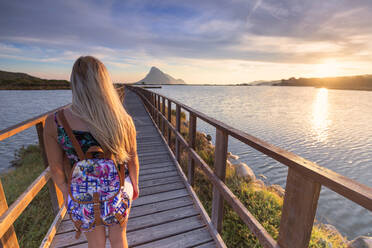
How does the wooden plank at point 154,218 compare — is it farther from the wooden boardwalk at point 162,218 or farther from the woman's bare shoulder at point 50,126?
the woman's bare shoulder at point 50,126

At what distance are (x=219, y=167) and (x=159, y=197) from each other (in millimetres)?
1659

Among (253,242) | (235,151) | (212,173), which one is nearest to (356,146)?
(235,151)

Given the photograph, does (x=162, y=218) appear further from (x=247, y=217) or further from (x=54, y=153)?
(x=54, y=153)

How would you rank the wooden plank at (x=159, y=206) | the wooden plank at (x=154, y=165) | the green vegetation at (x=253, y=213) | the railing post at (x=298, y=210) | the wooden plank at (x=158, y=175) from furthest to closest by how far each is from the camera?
the wooden plank at (x=154, y=165) → the wooden plank at (x=158, y=175) → the green vegetation at (x=253, y=213) → the wooden plank at (x=159, y=206) → the railing post at (x=298, y=210)

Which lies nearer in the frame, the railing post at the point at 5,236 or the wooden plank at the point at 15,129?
the railing post at the point at 5,236

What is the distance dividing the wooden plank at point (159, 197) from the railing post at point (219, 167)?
1.09m

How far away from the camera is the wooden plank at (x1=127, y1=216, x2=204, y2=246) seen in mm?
2534

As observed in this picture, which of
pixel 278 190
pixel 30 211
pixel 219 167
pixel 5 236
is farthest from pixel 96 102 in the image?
pixel 278 190

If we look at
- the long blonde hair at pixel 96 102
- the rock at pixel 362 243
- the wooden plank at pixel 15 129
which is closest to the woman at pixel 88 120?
the long blonde hair at pixel 96 102

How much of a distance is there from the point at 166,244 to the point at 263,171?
7769 millimetres

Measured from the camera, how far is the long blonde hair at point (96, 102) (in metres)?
1.31

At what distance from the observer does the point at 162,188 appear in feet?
12.4

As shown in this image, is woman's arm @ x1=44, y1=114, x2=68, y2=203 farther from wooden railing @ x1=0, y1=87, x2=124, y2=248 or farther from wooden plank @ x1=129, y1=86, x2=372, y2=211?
wooden plank @ x1=129, y1=86, x2=372, y2=211

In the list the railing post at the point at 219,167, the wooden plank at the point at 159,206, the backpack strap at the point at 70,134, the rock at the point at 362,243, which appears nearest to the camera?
the backpack strap at the point at 70,134
